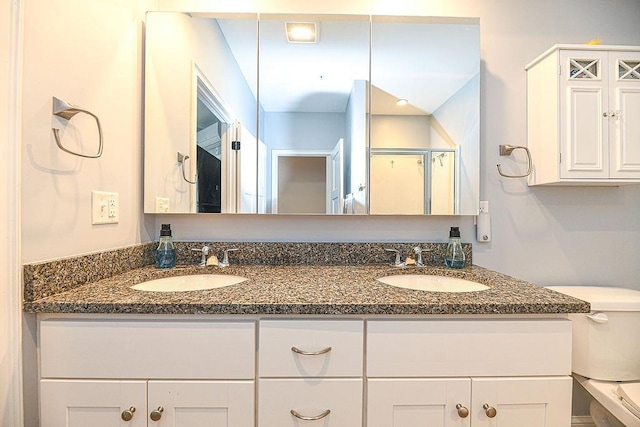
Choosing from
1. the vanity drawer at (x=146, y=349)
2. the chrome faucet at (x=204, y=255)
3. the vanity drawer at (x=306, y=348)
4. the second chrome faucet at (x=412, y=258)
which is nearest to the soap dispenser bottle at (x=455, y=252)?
the second chrome faucet at (x=412, y=258)

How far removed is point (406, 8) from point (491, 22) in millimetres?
420

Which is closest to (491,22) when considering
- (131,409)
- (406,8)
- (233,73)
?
(406,8)

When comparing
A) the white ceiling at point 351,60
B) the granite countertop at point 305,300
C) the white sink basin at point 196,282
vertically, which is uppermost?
the white ceiling at point 351,60

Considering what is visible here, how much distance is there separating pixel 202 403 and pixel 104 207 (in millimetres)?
760

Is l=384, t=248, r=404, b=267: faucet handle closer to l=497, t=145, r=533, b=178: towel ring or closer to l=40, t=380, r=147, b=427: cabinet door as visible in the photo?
l=497, t=145, r=533, b=178: towel ring

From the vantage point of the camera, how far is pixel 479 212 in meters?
1.49

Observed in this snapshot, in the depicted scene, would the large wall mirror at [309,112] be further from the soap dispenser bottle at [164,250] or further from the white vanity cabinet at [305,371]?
the white vanity cabinet at [305,371]

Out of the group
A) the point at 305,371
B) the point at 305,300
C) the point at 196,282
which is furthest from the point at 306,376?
the point at 196,282

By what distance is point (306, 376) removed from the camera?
871mm

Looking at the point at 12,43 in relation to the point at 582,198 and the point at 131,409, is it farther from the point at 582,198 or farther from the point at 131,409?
the point at 582,198

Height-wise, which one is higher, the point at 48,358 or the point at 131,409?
the point at 48,358

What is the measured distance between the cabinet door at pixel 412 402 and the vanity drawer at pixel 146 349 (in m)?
0.36

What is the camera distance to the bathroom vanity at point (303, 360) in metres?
0.85

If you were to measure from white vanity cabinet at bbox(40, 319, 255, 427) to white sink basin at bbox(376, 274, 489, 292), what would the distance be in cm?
65
